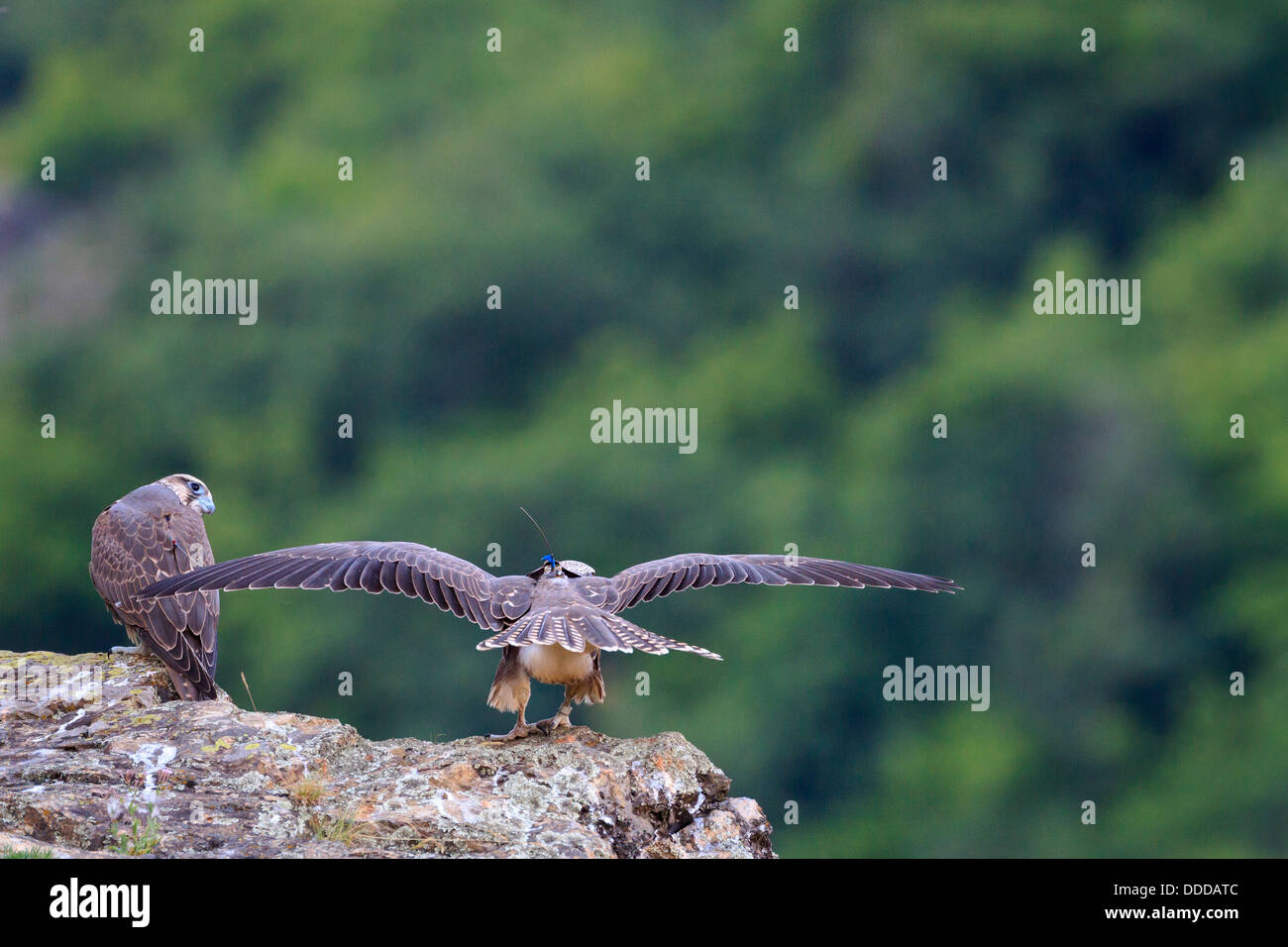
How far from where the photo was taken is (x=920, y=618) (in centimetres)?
2842

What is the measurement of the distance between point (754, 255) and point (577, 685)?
Answer: 32.9 m

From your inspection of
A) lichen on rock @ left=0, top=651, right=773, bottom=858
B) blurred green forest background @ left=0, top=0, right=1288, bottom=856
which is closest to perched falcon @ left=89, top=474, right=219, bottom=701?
lichen on rock @ left=0, top=651, right=773, bottom=858

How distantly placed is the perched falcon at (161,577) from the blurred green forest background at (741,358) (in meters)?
13.4

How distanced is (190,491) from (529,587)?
2.82 metres

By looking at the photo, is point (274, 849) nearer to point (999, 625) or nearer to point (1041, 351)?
point (999, 625)

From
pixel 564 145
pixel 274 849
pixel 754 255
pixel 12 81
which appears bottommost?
pixel 274 849

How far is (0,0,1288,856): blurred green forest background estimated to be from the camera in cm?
2716

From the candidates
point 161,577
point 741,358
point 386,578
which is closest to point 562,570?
point 386,578

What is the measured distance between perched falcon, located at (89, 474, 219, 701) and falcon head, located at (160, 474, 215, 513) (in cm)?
4

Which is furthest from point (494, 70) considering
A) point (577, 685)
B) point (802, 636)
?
point (577, 685)

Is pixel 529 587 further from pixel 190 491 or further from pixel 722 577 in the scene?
pixel 190 491

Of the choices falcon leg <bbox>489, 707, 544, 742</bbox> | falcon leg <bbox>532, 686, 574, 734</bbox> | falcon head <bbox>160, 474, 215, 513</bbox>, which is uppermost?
falcon head <bbox>160, 474, 215, 513</bbox>

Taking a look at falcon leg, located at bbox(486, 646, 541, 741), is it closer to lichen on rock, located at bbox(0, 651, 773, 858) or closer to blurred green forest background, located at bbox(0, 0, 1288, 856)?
lichen on rock, located at bbox(0, 651, 773, 858)

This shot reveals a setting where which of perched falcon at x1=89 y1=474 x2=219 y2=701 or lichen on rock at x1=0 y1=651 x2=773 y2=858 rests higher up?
perched falcon at x1=89 y1=474 x2=219 y2=701
